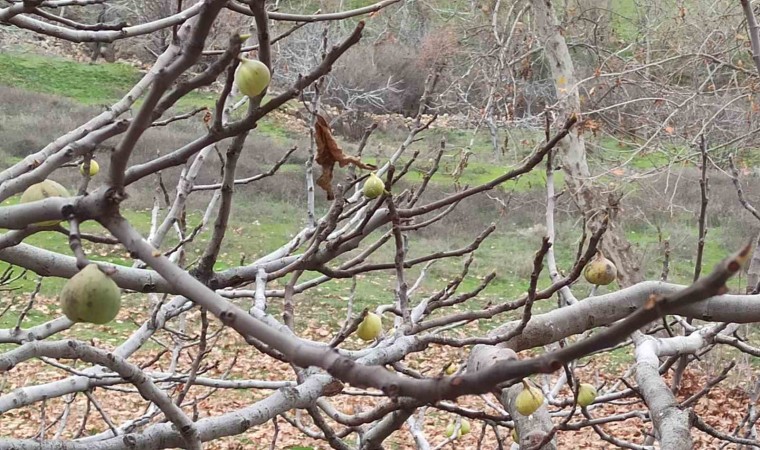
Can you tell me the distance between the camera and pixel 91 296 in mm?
852

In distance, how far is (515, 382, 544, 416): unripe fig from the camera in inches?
58.8

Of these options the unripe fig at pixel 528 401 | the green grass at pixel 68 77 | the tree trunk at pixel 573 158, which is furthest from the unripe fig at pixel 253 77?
the green grass at pixel 68 77

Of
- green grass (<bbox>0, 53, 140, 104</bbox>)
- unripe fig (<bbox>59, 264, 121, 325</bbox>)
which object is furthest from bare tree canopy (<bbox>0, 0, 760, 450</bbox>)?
green grass (<bbox>0, 53, 140, 104</bbox>)

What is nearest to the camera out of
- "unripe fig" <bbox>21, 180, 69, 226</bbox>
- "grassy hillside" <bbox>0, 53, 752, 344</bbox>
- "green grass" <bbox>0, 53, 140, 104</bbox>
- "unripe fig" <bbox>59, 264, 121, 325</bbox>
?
"unripe fig" <bbox>59, 264, 121, 325</bbox>

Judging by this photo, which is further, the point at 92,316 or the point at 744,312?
the point at 744,312

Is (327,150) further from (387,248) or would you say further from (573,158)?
(387,248)

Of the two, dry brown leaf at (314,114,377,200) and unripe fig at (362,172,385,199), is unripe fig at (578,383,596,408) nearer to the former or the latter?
unripe fig at (362,172,385,199)

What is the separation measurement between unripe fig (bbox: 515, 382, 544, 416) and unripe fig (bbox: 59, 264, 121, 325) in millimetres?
866

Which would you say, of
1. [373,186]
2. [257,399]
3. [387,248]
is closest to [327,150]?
[373,186]

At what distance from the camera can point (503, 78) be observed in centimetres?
1017

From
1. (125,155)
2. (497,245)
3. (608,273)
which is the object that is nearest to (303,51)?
(497,245)

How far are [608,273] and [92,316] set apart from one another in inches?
58.0

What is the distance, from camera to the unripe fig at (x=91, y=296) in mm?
840

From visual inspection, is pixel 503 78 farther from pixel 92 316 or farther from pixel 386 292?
pixel 92 316
